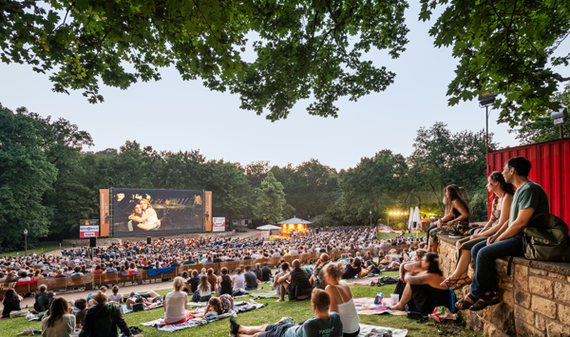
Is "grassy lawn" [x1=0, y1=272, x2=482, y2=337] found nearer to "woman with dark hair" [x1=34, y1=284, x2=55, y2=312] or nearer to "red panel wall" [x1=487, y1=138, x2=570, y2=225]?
"woman with dark hair" [x1=34, y1=284, x2=55, y2=312]

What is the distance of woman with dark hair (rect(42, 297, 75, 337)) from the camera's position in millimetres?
3787

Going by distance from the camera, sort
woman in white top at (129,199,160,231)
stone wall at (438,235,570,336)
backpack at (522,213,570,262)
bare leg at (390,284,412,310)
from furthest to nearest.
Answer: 1. woman in white top at (129,199,160,231)
2. bare leg at (390,284,412,310)
3. backpack at (522,213,570,262)
4. stone wall at (438,235,570,336)

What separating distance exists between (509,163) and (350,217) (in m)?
43.1

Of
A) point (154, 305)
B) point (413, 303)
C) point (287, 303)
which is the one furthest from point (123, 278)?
point (413, 303)

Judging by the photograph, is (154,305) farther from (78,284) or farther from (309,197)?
(309,197)

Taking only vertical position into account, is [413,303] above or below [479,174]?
below

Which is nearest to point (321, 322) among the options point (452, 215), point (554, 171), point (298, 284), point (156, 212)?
point (452, 215)

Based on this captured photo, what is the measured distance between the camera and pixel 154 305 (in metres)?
7.64

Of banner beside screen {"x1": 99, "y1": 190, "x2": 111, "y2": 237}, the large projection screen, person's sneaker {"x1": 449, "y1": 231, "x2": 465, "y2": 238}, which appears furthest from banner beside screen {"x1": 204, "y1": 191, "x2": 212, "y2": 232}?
person's sneaker {"x1": 449, "y1": 231, "x2": 465, "y2": 238}

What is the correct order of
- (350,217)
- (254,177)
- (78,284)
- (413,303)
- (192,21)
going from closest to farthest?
1. (192,21)
2. (413,303)
3. (78,284)
4. (350,217)
5. (254,177)

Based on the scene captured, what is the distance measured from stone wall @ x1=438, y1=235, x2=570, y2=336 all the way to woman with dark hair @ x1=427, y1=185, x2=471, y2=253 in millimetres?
1579

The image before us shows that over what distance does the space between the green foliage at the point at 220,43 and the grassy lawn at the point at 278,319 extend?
4.11m

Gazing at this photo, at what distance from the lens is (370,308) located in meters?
5.06

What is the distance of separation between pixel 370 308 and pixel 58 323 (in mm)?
4716
